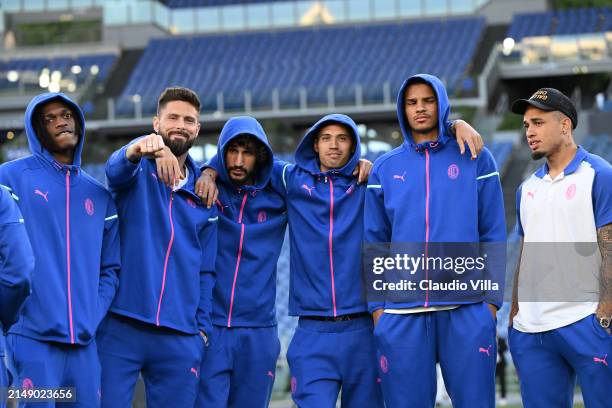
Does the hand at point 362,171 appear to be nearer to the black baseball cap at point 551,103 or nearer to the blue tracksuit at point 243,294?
the blue tracksuit at point 243,294

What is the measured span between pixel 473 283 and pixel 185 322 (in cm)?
157

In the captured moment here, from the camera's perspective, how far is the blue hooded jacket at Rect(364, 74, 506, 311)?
19.9 feet

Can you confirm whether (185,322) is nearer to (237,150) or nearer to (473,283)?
(237,150)

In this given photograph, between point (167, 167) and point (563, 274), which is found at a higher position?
point (167, 167)

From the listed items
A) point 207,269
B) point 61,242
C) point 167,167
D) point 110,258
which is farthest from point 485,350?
point 61,242

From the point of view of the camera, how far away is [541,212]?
614 cm

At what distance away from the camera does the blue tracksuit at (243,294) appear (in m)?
6.34

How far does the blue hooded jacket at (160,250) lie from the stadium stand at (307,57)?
21.3 meters

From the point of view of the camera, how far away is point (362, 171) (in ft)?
21.1

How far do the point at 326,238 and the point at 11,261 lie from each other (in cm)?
210

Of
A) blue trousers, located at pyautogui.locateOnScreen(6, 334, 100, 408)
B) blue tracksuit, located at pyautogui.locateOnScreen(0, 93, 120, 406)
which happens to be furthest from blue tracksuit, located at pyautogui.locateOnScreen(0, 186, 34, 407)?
blue tracksuit, located at pyautogui.locateOnScreen(0, 93, 120, 406)

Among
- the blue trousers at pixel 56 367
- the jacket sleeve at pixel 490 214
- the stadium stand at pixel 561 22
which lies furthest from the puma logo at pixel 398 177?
the stadium stand at pixel 561 22

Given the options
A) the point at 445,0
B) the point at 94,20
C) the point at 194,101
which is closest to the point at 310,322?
the point at 194,101

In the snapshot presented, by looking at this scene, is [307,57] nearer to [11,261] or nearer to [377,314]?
[377,314]
